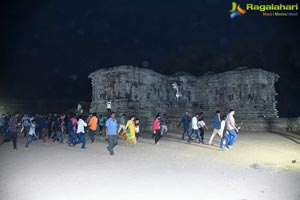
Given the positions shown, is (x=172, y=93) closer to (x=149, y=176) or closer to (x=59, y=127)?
(x=59, y=127)

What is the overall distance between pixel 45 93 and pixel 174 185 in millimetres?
72925

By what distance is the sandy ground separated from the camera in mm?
6023

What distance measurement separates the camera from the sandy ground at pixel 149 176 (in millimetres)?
6023

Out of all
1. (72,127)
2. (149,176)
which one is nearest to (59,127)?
(72,127)

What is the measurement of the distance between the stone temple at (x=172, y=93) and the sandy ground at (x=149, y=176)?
21299mm

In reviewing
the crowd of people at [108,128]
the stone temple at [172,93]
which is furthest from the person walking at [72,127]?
the stone temple at [172,93]

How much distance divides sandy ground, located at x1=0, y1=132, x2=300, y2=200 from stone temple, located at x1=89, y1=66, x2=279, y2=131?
2130 centimetres

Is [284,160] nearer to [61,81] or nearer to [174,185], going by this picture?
[174,185]

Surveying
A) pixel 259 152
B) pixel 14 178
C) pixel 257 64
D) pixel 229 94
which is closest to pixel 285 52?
pixel 257 64

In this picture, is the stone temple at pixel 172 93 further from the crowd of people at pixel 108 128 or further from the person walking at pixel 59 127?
the person walking at pixel 59 127

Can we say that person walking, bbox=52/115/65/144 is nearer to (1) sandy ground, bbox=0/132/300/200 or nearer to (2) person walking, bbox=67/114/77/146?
(2) person walking, bbox=67/114/77/146

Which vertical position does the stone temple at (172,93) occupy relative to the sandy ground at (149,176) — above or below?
above

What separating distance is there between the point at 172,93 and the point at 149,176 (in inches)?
1530

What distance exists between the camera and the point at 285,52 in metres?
63.2
